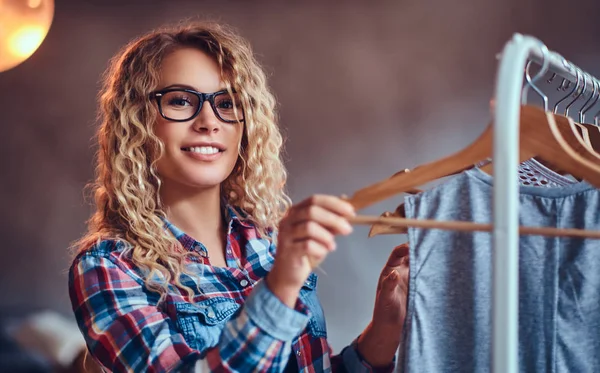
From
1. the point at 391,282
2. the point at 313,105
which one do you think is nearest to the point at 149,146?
the point at 391,282

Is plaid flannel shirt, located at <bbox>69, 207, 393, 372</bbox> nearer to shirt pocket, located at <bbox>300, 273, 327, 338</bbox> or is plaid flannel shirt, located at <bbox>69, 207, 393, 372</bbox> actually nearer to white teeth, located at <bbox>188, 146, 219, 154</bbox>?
shirt pocket, located at <bbox>300, 273, 327, 338</bbox>

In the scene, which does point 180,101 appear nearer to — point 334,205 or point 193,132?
point 193,132

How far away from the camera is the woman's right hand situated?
0.87 m

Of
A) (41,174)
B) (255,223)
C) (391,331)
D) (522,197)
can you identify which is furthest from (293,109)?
(522,197)

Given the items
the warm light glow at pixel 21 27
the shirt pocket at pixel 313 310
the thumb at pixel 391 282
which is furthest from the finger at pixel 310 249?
the warm light glow at pixel 21 27

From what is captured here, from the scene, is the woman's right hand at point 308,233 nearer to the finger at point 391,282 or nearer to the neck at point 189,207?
the finger at point 391,282

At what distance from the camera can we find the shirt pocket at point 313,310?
55.0 inches

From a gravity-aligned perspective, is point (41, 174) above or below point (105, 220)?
above

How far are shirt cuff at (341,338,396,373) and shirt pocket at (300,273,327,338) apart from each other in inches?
2.6

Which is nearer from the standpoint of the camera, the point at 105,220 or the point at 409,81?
the point at 105,220

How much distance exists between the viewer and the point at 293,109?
3.29 m

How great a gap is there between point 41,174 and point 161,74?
2.03 metres

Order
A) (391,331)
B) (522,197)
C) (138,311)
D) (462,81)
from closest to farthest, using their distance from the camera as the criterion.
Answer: (522,197) → (138,311) → (391,331) → (462,81)

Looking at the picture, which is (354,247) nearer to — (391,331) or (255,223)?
(255,223)
